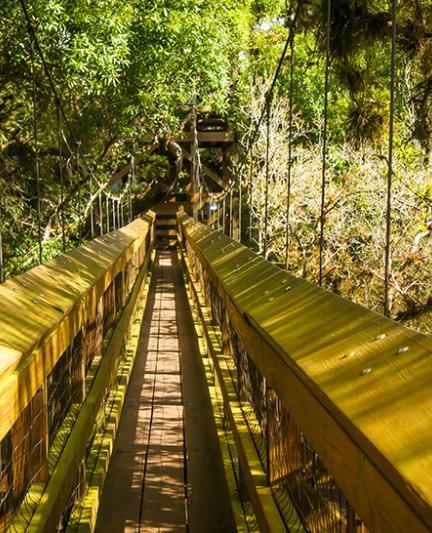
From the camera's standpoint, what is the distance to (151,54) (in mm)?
10023

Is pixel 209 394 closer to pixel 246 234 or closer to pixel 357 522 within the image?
pixel 357 522

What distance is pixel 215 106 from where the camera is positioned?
45.4 feet

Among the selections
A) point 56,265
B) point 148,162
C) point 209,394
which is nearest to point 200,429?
point 209,394

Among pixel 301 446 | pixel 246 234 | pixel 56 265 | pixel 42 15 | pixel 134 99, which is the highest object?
pixel 42 15

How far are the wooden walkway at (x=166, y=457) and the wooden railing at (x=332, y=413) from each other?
16.0 inches

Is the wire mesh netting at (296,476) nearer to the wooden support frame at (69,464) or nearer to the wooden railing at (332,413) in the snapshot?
the wooden railing at (332,413)

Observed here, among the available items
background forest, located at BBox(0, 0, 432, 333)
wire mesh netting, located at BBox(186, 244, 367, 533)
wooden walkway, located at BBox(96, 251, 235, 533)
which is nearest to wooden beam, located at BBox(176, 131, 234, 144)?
background forest, located at BBox(0, 0, 432, 333)

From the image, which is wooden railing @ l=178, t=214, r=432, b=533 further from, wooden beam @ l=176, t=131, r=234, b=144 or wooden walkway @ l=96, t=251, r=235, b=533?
wooden beam @ l=176, t=131, r=234, b=144

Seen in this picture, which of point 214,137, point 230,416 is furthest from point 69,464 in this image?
point 214,137

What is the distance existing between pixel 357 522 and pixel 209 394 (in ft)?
9.60

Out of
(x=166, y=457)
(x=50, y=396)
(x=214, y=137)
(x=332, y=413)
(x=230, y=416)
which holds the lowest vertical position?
(x=166, y=457)

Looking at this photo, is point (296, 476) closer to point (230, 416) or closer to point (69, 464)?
point (69, 464)

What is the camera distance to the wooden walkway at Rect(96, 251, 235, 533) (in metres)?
2.87

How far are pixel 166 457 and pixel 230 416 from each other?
31.6 inches
